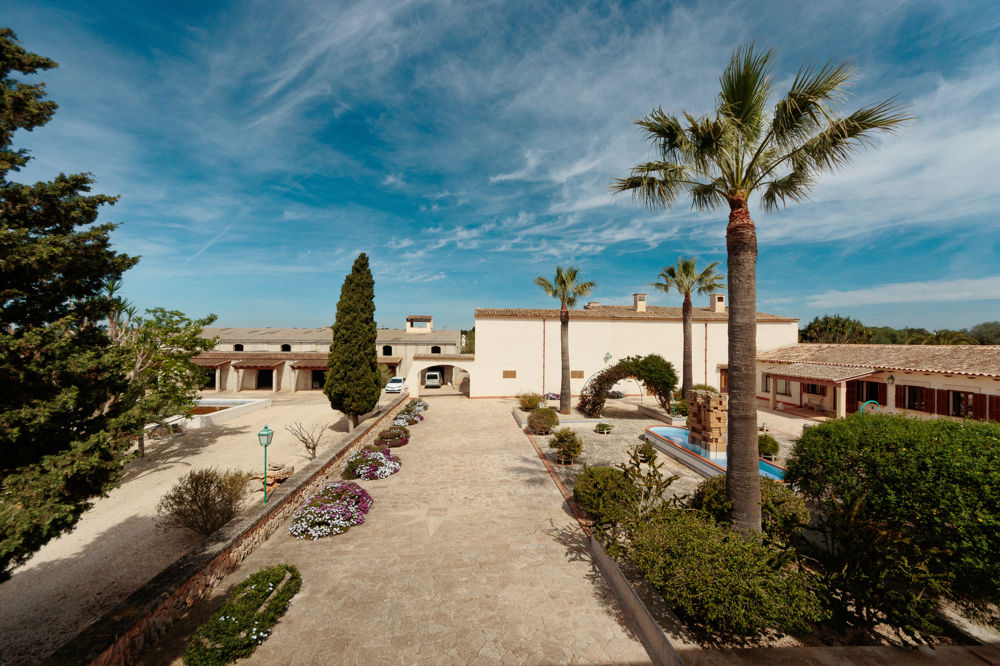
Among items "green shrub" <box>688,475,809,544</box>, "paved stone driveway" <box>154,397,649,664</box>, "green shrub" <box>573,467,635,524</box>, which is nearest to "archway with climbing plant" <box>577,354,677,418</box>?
"paved stone driveway" <box>154,397,649,664</box>

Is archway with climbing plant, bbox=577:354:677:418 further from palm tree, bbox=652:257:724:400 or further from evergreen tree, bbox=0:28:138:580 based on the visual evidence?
evergreen tree, bbox=0:28:138:580

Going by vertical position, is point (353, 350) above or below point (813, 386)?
above

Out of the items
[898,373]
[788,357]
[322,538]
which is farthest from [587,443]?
[788,357]

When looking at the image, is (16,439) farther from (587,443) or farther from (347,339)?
(587,443)

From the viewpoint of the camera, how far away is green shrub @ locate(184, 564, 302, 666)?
4578 mm

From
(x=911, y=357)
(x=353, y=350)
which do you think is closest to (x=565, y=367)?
(x=353, y=350)

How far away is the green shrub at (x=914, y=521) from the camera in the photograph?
4.77 metres

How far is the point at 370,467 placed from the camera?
38.1 feet

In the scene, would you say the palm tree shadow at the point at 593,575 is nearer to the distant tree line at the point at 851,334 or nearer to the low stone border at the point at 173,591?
the low stone border at the point at 173,591

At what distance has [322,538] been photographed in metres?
8.04

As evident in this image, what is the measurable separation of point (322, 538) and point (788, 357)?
3199cm

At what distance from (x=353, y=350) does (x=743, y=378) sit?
48.1 feet

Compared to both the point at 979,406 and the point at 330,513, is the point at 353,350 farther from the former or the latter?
the point at 979,406

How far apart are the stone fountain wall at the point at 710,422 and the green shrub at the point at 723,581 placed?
29.9 ft
